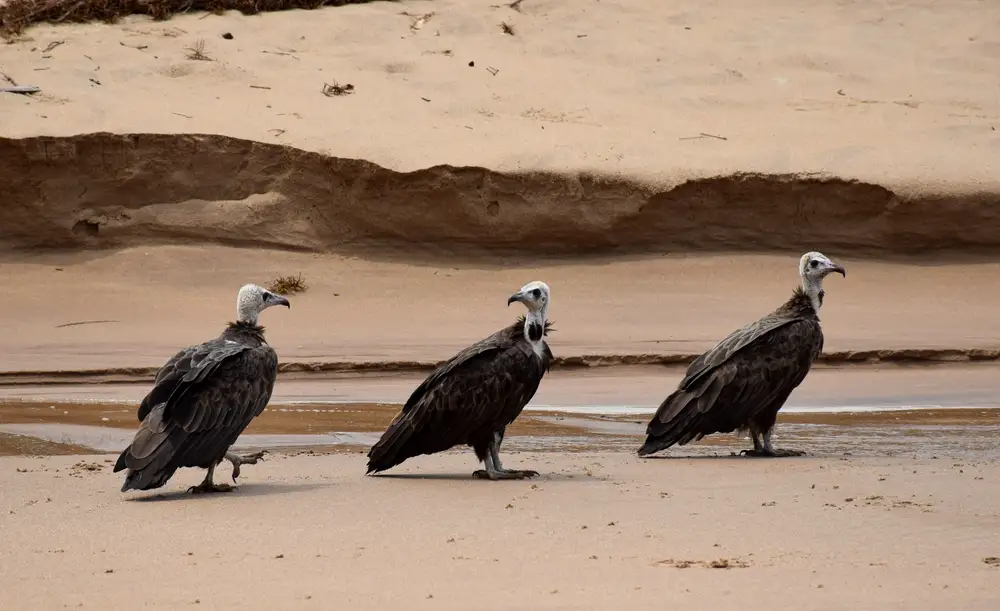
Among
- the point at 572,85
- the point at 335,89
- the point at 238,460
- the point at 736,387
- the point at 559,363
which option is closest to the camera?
the point at 238,460

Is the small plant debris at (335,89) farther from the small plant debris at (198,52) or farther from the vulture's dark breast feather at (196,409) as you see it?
the vulture's dark breast feather at (196,409)

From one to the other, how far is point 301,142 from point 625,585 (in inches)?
596

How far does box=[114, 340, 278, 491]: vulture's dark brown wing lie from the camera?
841cm

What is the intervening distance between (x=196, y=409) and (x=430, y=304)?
33.0ft

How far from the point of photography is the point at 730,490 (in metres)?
8.52

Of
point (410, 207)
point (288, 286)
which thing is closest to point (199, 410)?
point (288, 286)

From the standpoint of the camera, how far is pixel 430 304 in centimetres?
1872

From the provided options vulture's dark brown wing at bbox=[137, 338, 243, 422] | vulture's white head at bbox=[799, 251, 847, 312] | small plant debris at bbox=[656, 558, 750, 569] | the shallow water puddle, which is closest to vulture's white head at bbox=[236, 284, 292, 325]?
vulture's dark brown wing at bbox=[137, 338, 243, 422]

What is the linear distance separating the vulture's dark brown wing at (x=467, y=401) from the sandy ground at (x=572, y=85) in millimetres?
10779

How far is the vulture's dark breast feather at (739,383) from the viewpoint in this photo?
10.3m

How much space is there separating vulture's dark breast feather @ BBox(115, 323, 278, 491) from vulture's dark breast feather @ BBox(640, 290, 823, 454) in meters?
2.62

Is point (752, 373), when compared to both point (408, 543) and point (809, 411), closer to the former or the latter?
point (809, 411)

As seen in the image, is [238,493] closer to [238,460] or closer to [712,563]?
[238,460]

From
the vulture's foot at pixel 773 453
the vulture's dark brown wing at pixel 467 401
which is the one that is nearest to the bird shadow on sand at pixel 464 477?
the vulture's dark brown wing at pixel 467 401
